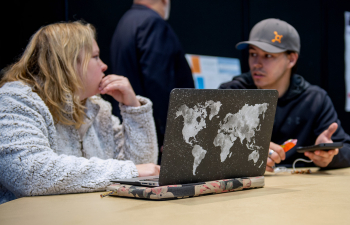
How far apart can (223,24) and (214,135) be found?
2.15 m

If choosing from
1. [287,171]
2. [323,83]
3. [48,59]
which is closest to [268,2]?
[323,83]

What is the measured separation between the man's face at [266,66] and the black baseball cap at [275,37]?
0.15 ft

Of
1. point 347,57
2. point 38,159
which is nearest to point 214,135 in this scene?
point 38,159

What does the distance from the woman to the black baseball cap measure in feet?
2.58

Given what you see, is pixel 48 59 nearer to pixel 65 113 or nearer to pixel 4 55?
pixel 65 113

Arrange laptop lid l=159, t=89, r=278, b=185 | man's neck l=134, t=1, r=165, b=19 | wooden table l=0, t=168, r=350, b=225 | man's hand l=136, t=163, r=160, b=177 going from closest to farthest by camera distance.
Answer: wooden table l=0, t=168, r=350, b=225 → laptop lid l=159, t=89, r=278, b=185 → man's hand l=136, t=163, r=160, b=177 → man's neck l=134, t=1, r=165, b=19

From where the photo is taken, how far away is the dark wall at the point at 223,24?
1.90m

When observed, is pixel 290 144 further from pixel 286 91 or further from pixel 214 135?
pixel 286 91

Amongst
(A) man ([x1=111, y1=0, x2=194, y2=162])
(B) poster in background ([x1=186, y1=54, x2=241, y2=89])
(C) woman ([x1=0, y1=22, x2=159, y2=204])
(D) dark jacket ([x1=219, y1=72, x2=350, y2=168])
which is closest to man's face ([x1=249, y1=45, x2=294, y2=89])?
(D) dark jacket ([x1=219, y1=72, x2=350, y2=168])

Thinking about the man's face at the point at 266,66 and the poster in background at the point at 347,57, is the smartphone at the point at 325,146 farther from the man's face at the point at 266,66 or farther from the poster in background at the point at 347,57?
the poster in background at the point at 347,57

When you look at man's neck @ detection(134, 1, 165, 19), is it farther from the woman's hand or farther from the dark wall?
the woman's hand

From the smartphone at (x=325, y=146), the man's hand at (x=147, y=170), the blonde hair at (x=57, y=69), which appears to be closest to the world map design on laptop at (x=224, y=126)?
the man's hand at (x=147, y=170)

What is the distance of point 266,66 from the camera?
1.92 metres

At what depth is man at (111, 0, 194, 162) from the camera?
6.52 ft
